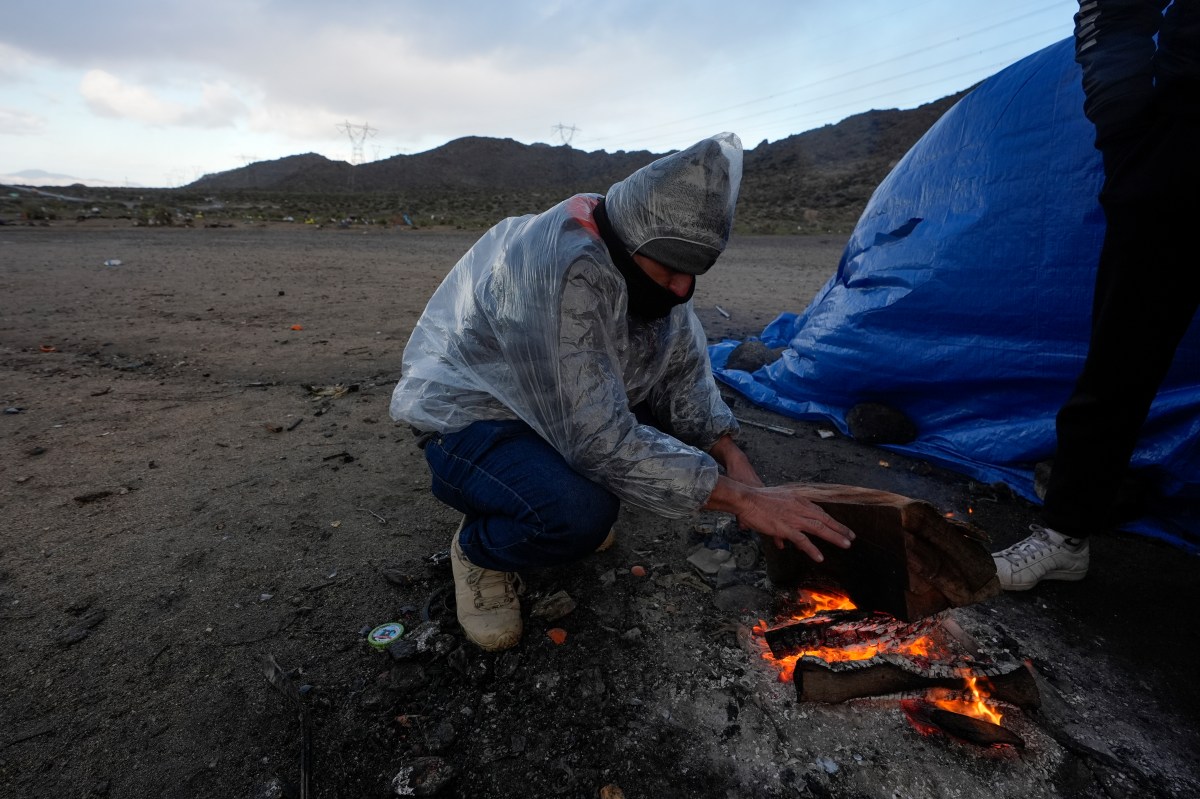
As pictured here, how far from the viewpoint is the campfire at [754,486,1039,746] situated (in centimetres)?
150

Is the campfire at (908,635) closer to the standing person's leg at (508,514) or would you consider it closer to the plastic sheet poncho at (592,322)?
the plastic sheet poncho at (592,322)

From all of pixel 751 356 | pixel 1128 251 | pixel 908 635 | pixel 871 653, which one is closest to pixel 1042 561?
pixel 908 635

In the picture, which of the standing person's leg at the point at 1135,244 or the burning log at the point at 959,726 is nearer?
the burning log at the point at 959,726

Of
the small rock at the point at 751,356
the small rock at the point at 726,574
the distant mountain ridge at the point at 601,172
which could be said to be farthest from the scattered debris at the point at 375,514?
the distant mountain ridge at the point at 601,172

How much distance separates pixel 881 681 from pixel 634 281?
123 centimetres

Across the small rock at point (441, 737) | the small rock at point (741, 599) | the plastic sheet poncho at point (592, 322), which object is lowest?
the small rock at point (441, 737)

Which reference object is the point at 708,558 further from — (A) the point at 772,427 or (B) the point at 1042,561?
(A) the point at 772,427

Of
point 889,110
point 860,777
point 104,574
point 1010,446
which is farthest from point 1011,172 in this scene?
point 889,110

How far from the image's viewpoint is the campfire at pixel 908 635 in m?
1.50

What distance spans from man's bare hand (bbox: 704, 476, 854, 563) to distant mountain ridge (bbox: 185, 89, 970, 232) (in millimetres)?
17276

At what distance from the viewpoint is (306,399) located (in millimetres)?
3566

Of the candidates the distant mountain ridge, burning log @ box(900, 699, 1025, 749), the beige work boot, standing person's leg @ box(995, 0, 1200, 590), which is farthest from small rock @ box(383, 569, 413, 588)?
the distant mountain ridge

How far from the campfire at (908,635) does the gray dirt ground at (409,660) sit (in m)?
0.06

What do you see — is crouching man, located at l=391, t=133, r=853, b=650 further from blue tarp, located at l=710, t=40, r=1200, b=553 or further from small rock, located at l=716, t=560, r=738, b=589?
blue tarp, located at l=710, t=40, r=1200, b=553
